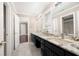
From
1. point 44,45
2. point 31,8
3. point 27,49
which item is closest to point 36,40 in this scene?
point 44,45

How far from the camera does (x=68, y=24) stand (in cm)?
246

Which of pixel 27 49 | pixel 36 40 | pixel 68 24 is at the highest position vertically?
pixel 68 24

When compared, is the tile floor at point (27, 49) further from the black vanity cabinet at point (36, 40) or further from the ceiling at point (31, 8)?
the ceiling at point (31, 8)

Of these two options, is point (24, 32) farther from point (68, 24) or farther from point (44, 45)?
point (68, 24)

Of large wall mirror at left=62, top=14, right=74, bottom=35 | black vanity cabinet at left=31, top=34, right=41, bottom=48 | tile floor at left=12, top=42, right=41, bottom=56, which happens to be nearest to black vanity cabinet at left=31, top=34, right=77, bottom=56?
black vanity cabinet at left=31, top=34, right=41, bottom=48

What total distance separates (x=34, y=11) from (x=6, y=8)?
0.81m

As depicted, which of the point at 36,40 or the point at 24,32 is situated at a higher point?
the point at 24,32

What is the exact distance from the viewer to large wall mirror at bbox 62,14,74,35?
238cm

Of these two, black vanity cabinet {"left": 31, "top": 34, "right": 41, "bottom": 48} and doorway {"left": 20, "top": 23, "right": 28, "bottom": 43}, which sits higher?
doorway {"left": 20, "top": 23, "right": 28, "bottom": 43}

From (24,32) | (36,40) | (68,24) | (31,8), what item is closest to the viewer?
(68,24)

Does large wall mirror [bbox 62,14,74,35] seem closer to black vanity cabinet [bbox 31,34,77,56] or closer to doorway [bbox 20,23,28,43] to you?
black vanity cabinet [bbox 31,34,77,56]

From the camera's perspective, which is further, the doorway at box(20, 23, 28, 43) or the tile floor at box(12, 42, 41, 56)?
the tile floor at box(12, 42, 41, 56)

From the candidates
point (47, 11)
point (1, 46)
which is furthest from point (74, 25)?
point (1, 46)

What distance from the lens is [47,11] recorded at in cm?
298
